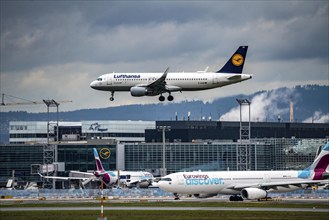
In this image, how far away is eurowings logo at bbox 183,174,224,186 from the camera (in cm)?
12462

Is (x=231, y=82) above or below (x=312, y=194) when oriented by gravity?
above

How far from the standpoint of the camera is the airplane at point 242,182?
125m

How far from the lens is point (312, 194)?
136 metres

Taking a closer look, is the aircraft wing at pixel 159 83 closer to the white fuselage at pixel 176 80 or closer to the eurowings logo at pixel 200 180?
the white fuselage at pixel 176 80

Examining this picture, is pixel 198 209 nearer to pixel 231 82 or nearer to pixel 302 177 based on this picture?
pixel 231 82

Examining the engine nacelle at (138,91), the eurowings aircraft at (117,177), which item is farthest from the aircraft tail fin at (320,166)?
the eurowings aircraft at (117,177)

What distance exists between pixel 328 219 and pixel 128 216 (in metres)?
20.5

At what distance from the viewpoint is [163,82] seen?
120 metres

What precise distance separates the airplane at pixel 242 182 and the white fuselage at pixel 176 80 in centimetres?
1446

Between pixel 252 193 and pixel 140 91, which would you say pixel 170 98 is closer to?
pixel 140 91

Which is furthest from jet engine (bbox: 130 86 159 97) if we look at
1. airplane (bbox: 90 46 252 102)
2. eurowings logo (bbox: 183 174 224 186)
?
eurowings logo (bbox: 183 174 224 186)

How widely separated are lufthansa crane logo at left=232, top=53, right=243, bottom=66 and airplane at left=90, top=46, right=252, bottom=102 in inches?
260

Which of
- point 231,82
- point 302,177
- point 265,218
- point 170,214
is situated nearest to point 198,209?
point 170,214

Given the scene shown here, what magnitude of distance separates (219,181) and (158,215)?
132 ft
